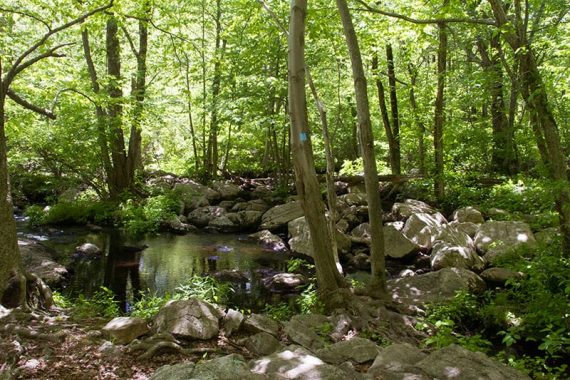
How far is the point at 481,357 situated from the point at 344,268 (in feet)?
23.2

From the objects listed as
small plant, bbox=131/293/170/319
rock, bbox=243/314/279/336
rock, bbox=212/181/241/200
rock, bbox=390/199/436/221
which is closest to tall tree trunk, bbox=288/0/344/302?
rock, bbox=243/314/279/336

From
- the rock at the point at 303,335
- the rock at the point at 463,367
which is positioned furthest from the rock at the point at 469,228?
the rock at the point at 463,367

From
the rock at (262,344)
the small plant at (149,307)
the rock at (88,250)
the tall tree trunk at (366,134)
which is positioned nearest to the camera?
the rock at (262,344)

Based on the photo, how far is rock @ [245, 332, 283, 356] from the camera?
187 inches

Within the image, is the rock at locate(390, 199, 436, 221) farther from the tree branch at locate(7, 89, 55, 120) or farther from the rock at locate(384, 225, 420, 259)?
the tree branch at locate(7, 89, 55, 120)

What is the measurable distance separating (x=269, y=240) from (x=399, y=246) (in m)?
4.11

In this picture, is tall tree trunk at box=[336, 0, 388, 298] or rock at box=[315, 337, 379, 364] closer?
rock at box=[315, 337, 379, 364]

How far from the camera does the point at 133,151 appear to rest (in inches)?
706

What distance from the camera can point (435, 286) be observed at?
8.10 metres

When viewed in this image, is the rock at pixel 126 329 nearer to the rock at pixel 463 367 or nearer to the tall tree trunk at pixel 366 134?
the rock at pixel 463 367

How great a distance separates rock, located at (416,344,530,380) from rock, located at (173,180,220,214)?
575 inches

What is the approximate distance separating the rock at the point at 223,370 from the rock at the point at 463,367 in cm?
144

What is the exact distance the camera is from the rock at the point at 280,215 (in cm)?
1466

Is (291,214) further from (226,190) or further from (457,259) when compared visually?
(457,259)
